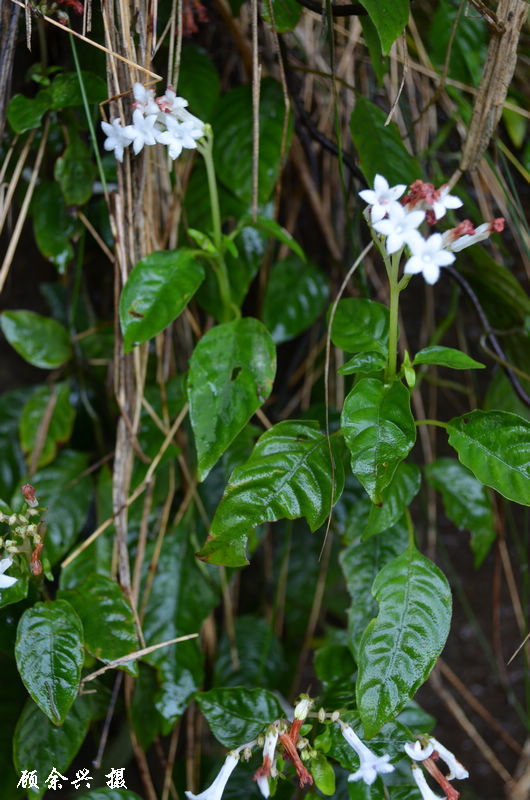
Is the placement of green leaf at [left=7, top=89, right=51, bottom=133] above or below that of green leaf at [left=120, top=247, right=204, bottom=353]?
above

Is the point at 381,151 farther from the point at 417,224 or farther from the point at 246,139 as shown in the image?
the point at 417,224

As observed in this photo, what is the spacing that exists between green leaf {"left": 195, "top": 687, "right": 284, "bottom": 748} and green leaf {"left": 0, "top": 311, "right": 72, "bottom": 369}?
1.90 ft

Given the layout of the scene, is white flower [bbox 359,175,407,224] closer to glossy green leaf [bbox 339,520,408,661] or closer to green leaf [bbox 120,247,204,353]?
green leaf [bbox 120,247,204,353]

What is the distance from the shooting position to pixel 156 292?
0.81 metres

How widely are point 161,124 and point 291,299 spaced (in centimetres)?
40

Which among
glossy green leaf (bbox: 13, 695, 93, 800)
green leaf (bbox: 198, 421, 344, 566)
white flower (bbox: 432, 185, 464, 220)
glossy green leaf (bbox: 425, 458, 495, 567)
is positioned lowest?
glossy green leaf (bbox: 13, 695, 93, 800)

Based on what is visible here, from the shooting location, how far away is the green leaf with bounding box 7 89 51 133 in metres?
0.87

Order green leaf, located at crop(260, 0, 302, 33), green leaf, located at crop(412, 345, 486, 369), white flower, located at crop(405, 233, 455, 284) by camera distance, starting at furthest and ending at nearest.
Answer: green leaf, located at crop(260, 0, 302, 33) < green leaf, located at crop(412, 345, 486, 369) < white flower, located at crop(405, 233, 455, 284)

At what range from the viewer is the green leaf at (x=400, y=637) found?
2.30 ft

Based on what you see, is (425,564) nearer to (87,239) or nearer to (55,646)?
(55,646)

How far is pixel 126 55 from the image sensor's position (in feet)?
2.72

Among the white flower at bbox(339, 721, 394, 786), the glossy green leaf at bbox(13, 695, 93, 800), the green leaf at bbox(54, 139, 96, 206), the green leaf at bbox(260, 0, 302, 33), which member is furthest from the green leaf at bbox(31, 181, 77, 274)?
the white flower at bbox(339, 721, 394, 786)

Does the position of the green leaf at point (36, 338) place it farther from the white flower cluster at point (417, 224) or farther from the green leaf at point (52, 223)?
the white flower cluster at point (417, 224)

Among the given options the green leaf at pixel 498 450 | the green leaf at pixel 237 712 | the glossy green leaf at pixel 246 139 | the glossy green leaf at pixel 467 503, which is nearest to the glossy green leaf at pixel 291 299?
the glossy green leaf at pixel 246 139
